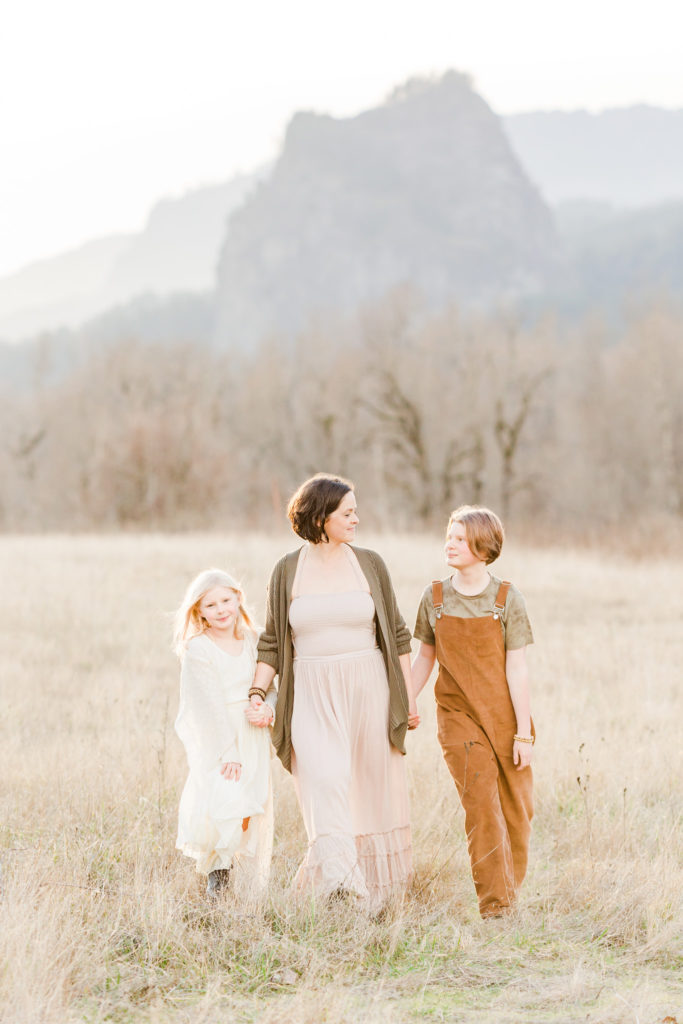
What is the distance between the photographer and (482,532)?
432cm

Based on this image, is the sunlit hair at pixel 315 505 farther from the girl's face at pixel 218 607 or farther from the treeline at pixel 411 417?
the treeline at pixel 411 417

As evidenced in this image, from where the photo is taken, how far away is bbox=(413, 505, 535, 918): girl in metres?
4.27

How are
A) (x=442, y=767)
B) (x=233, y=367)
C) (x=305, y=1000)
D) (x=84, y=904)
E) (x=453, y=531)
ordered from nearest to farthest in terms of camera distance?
(x=305, y=1000) → (x=84, y=904) → (x=453, y=531) → (x=442, y=767) → (x=233, y=367)

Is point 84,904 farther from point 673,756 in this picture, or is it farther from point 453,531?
point 673,756

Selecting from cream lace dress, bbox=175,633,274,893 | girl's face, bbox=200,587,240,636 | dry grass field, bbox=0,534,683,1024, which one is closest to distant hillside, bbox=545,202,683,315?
dry grass field, bbox=0,534,683,1024

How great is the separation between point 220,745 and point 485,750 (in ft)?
3.74

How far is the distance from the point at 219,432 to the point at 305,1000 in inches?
1693

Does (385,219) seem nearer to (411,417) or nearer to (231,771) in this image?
(411,417)

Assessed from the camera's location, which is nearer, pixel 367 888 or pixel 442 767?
pixel 367 888

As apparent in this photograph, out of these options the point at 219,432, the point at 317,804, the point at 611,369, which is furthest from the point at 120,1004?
the point at 611,369

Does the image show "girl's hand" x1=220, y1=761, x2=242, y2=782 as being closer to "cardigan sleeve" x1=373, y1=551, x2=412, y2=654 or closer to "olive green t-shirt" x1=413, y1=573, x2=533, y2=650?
"cardigan sleeve" x1=373, y1=551, x2=412, y2=654

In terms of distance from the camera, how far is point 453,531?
4.35 m

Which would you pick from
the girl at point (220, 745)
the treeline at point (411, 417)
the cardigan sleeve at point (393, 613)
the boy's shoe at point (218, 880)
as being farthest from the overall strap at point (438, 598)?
the treeline at point (411, 417)

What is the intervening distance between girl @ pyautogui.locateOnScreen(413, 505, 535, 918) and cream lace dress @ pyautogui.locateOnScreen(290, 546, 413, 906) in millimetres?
303
